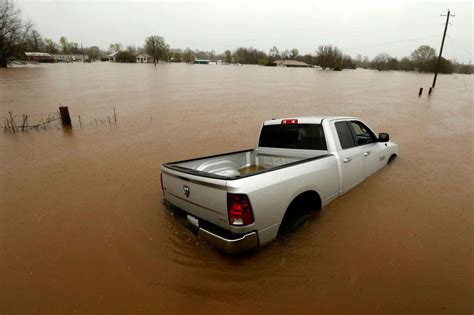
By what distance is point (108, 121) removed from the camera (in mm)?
13281

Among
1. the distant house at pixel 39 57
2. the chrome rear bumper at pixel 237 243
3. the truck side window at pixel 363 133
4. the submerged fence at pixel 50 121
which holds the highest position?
the distant house at pixel 39 57

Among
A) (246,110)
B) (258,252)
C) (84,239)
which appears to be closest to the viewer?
(258,252)

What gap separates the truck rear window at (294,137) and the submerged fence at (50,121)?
10403 mm

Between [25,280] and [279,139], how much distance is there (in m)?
4.19

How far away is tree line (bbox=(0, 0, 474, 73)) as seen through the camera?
5219 cm

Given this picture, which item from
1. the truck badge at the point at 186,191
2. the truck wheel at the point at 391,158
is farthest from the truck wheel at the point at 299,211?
the truck wheel at the point at 391,158

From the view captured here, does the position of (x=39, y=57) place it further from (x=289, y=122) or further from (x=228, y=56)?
(x=289, y=122)

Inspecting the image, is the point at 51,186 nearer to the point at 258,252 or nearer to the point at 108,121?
the point at 258,252

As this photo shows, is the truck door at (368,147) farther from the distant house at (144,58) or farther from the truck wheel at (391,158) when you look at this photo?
the distant house at (144,58)

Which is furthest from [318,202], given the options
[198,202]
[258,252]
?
[198,202]

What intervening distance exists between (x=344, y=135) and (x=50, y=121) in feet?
43.1

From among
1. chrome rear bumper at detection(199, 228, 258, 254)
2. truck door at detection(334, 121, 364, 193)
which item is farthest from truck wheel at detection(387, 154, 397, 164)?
chrome rear bumper at detection(199, 228, 258, 254)

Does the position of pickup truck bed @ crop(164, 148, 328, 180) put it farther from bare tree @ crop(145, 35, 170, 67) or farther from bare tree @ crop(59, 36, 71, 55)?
bare tree @ crop(59, 36, 71, 55)

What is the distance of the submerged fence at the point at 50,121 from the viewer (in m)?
11.2
